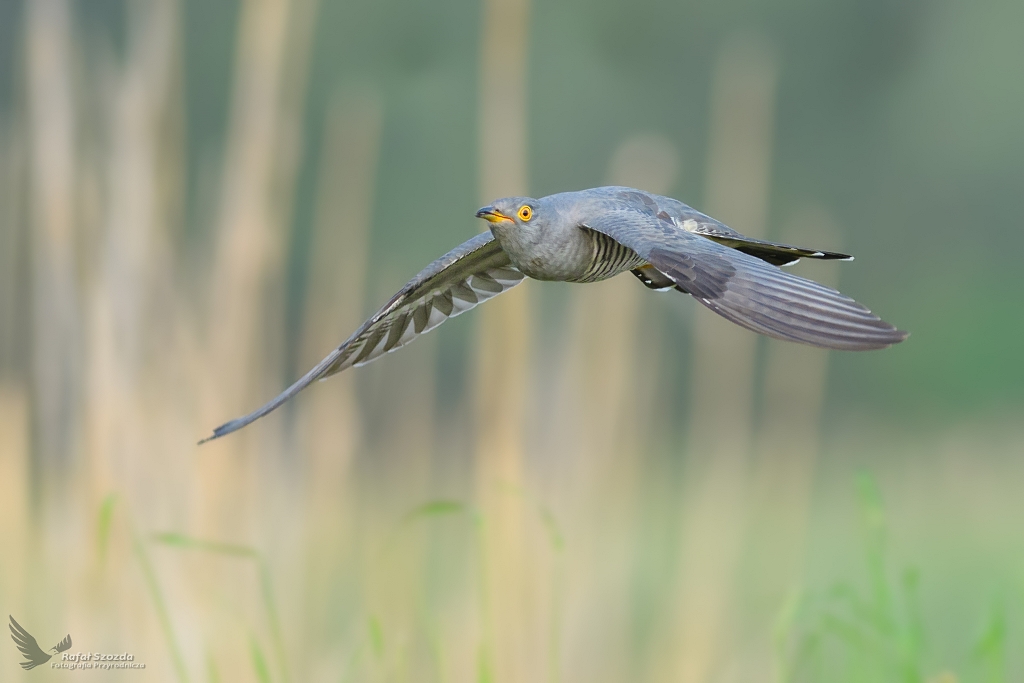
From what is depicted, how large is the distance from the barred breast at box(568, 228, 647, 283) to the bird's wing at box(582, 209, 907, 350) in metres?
0.02

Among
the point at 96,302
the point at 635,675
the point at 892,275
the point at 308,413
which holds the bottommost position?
the point at 635,675

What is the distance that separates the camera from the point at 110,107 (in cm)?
222

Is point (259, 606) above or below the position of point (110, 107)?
below

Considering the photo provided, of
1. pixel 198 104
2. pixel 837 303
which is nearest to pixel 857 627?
pixel 837 303

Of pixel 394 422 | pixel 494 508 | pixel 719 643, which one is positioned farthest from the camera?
pixel 394 422

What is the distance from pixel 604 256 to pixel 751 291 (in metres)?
0.20

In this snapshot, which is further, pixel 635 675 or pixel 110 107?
pixel 635 675

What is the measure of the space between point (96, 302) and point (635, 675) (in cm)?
145

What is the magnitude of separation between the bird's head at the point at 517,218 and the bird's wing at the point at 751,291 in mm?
50

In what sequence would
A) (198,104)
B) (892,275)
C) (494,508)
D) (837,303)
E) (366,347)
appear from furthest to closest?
(892,275) < (198,104) < (494,508) < (366,347) < (837,303)

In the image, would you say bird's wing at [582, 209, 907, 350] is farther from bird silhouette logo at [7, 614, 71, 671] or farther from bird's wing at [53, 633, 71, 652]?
bird's wing at [53, 633, 71, 652]

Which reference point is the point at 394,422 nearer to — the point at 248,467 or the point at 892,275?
the point at 248,467

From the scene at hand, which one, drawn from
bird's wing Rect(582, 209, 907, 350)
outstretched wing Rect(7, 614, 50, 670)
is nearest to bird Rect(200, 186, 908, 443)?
bird's wing Rect(582, 209, 907, 350)

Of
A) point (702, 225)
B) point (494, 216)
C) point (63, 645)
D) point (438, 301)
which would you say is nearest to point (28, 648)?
point (63, 645)
